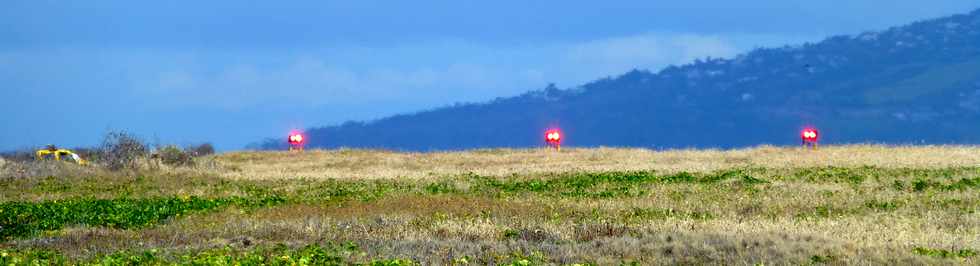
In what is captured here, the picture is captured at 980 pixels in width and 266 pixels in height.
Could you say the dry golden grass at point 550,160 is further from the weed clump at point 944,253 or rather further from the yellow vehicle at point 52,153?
the weed clump at point 944,253

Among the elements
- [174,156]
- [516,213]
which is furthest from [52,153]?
[516,213]

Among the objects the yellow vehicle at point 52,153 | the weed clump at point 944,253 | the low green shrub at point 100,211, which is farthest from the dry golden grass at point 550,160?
the weed clump at point 944,253

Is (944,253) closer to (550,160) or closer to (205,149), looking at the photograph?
(550,160)

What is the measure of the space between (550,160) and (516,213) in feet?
90.8

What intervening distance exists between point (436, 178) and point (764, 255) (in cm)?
2492

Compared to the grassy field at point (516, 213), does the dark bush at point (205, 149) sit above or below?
above

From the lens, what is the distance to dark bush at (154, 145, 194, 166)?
5544cm

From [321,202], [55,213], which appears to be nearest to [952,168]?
[321,202]

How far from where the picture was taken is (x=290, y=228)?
26.4m

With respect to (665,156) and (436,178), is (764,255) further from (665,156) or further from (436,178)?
(665,156)

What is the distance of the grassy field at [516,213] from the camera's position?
21.7 metres

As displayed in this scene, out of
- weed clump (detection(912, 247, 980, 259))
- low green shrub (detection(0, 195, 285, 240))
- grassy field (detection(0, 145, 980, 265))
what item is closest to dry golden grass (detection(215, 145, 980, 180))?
grassy field (detection(0, 145, 980, 265))

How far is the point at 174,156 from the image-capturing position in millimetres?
55906

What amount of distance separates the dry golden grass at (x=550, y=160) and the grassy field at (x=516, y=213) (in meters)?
0.24
